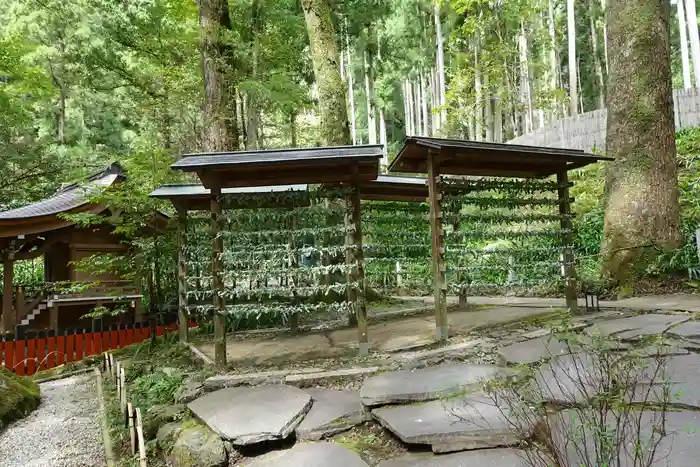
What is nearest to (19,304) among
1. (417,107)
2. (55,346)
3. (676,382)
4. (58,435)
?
(55,346)

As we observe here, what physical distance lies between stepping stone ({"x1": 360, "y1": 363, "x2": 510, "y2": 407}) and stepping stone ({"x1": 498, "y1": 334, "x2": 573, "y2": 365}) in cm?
30

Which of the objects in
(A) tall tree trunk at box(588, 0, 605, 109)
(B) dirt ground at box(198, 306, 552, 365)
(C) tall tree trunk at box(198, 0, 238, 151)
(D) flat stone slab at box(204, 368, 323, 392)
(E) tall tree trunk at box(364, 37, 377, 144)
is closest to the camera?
(D) flat stone slab at box(204, 368, 323, 392)

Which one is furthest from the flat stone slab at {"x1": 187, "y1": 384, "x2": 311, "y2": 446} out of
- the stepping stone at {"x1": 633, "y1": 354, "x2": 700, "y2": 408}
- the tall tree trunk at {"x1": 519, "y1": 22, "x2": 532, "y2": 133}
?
the tall tree trunk at {"x1": 519, "y1": 22, "x2": 532, "y2": 133}

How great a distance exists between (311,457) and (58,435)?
3.31 metres

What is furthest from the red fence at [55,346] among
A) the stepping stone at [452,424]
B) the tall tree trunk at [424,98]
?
the tall tree trunk at [424,98]

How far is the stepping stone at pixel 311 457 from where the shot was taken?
288cm

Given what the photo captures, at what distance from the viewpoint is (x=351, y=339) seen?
5898 mm

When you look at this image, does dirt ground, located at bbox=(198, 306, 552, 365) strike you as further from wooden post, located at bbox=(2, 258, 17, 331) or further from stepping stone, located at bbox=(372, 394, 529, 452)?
wooden post, located at bbox=(2, 258, 17, 331)

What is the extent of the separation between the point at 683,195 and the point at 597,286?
361cm

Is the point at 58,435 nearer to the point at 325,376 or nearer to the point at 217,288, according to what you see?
the point at 217,288

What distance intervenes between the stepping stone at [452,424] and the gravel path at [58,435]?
9.00ft

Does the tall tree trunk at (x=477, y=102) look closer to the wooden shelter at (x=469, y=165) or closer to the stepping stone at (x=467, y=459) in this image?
the wooden shelter at (x=469, y=165)

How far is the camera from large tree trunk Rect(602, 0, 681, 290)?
23.0 feet

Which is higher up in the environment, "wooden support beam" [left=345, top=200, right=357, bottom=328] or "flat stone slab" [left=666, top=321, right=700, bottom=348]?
"wooden support beam" [left=345, top=200, right=357, bottom=328]
